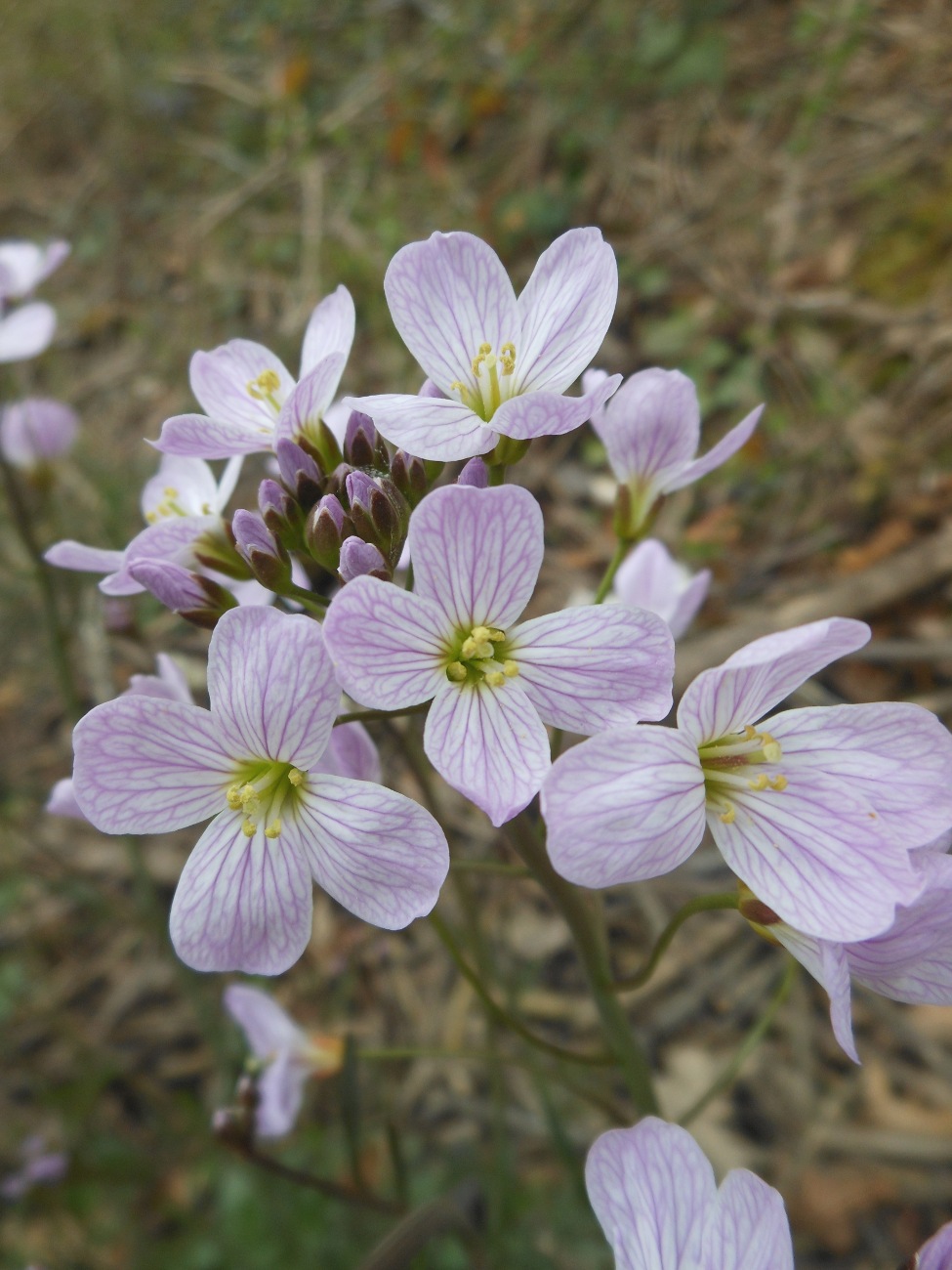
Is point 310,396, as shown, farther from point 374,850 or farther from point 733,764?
point 733,764

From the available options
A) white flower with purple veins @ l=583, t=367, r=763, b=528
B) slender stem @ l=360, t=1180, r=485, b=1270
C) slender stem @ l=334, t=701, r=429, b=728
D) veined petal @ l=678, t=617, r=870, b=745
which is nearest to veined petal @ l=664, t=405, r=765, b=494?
white flower with purple veins @ l=583, t=367, r=763, b=528

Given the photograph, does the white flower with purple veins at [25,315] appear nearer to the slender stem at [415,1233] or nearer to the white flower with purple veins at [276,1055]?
the white flower with purple veins at [276,1055]

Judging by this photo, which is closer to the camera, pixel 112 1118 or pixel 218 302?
pixel 112 1118

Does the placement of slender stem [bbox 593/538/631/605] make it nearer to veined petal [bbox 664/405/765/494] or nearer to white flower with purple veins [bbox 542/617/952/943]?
veined petal [bbox 664/405/765/494]

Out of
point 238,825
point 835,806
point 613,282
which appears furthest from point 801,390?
point 238,825

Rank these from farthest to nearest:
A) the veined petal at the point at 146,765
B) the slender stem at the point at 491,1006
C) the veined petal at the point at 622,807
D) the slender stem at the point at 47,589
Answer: the slender stem at the point at 47,589, the slender stem at the point at 491,1006, the veined petal at the point at 146,765, the veined petal at the point at 622,807

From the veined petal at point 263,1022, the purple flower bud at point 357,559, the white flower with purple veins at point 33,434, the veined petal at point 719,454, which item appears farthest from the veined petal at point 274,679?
the white flower with purple veins at point 33,434

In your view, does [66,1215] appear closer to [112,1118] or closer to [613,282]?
[112,1118]
